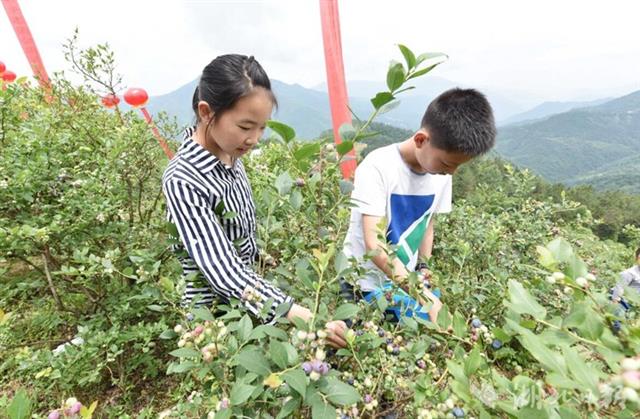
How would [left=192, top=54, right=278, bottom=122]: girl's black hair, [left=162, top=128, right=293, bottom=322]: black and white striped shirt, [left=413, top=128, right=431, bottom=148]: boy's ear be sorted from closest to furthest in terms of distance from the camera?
[left=162, top=128, right=293, bottom=322]: black and white striped shirt < [left=192, top=54, right=278, bottom=122]: girl's black hair < [left=413, top=128, right=431, bottom=148]: boy's ear

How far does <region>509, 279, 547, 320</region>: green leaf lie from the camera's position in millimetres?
481

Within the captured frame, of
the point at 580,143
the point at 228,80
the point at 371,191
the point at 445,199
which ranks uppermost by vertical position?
the point at 228,80

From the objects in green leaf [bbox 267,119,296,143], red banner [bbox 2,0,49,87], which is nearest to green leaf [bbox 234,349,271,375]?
green leaf [bbox 267,119,296,143]

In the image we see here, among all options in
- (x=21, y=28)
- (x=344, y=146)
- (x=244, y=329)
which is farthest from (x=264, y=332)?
(x=21, y=28)

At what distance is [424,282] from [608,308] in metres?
0.48

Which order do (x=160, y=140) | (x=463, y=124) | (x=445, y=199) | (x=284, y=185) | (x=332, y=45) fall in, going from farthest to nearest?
(x=332, y=45) → (x=160, y=140) → (x=445, y=199) → (x=463, y=124) → (x=284, y=185)

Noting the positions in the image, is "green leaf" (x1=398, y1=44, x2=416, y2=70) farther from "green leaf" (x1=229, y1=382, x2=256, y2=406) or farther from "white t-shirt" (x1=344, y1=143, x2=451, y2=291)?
"white t-shirt" (x1=344, y1=143, x2=451, y2=291)

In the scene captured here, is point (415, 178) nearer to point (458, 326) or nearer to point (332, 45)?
point (458, 326)

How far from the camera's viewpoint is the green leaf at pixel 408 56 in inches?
26.5

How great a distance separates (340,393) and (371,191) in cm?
101

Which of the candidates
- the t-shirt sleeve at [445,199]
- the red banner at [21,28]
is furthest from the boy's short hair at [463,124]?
the red banner at [21,28]

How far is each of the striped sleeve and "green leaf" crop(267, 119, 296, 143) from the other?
38cm

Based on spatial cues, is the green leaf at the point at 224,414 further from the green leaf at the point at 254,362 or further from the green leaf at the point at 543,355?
the green leaf at the point at 543,355

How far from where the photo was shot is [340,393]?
22.6 inches
